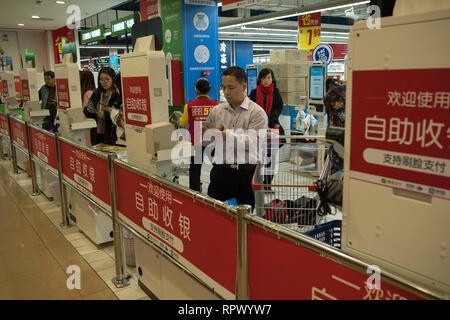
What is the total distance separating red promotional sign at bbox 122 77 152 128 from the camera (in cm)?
288

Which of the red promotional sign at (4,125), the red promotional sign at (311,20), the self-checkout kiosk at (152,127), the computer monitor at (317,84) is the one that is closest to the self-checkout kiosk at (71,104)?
the self-checkout kiosk at (152,127)

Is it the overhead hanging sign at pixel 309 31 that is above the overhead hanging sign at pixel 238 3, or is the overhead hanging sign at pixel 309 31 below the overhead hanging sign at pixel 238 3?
above

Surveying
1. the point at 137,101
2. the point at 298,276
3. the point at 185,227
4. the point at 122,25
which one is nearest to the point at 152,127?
the point at 137,101

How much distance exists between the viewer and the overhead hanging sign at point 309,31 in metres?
12.9

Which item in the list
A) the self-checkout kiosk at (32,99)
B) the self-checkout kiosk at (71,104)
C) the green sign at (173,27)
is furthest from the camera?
the green sign at (173,27)

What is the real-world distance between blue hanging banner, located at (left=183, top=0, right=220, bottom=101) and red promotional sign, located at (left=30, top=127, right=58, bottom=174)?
334 cm

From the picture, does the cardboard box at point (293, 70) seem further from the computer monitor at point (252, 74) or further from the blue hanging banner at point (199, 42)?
the blue hanging banner at point (199, 42)

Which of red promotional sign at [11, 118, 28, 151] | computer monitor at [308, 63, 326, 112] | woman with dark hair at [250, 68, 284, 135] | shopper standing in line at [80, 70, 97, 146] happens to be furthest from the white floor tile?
computer monitor at [308, 63, 326, 112]

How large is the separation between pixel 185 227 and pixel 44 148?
353cm

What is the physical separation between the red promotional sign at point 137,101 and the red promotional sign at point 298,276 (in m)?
1.50

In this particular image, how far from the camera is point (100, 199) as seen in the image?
3506mm

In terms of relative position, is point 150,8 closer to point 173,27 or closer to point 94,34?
point 173,27
